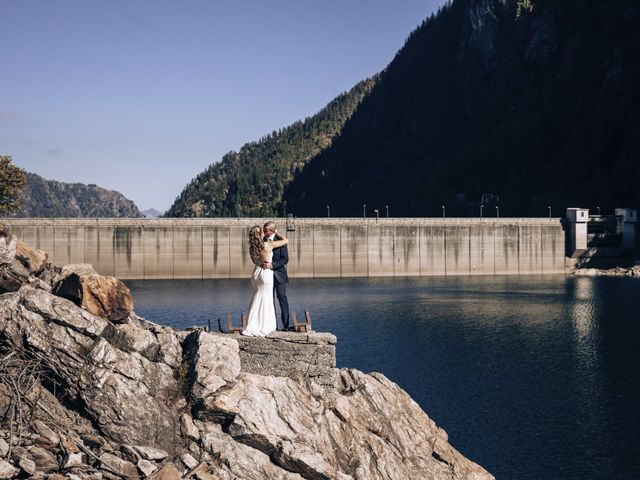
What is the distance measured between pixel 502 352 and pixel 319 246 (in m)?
63.4

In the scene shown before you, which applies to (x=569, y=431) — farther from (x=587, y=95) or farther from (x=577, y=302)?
(x=587, y=95)

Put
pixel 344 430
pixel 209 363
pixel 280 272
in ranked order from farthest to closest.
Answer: pixel 280 272 < pixel 344 430 < pixel 209 363

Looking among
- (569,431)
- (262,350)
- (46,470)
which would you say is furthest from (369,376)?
(569,431)

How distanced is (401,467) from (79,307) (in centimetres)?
1092

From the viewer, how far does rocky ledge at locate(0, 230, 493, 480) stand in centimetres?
1647

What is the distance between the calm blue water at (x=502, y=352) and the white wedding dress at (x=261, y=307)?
14757mm

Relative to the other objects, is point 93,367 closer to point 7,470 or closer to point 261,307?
point 7,470

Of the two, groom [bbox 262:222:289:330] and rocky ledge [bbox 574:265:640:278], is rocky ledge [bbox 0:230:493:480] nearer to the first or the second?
groom [bbox 262:222:289:330]

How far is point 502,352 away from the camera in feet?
183

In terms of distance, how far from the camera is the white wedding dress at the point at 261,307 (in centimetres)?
2138

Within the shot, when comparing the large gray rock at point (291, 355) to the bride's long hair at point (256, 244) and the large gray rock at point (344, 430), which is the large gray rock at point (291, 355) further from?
the bride's long hair at point (256, 244)

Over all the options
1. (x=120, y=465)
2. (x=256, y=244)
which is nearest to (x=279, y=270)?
(x=256, y=244)

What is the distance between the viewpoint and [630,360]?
5197 centimetres

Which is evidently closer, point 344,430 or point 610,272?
point 344,430
